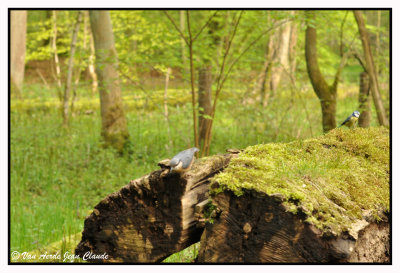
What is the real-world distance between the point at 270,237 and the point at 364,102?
24.6 ft

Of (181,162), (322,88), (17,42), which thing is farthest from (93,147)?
(17,42)

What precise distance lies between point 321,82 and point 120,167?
187 inches

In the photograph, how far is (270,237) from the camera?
215cm

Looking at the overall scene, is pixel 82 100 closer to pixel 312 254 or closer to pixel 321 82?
pixel 321 82

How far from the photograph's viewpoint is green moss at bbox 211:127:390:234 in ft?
7.21

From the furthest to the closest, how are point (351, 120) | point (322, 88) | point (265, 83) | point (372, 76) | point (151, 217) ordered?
point (265, 83) → point (322, 88) → point (372, 76) → point (351, 120) → point (151, 217)

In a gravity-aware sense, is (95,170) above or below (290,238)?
below

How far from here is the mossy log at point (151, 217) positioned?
2479 millimetres

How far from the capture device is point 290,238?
2.10m

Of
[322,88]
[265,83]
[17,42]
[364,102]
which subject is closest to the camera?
[322,88]

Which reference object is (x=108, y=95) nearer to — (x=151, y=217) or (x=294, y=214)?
(x=151, y=217)

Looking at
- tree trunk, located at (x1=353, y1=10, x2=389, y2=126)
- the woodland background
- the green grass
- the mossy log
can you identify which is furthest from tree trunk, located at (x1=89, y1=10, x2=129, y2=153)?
the mossy log

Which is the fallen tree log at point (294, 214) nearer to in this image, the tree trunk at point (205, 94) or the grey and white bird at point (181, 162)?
the grey and white bird at point (181, 162)

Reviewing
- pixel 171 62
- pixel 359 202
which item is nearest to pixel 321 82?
pixel 171 62
